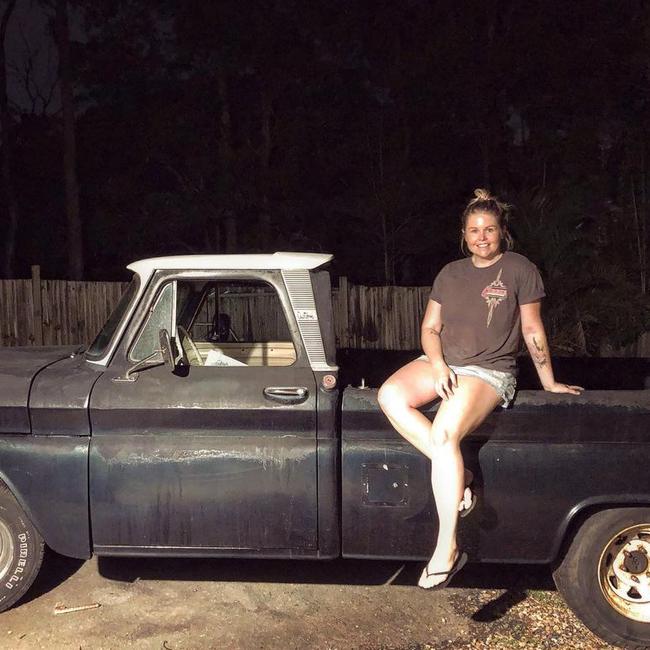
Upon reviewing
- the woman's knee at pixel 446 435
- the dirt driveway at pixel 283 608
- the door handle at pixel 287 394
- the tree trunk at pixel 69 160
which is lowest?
the dirt driveway at pixel 283 608

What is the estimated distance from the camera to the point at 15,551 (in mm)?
3945

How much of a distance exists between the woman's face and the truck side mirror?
5.61 ft

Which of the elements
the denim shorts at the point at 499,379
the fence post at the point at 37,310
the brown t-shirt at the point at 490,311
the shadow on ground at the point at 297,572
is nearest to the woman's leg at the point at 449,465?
the denim shorts at the point at 499,379

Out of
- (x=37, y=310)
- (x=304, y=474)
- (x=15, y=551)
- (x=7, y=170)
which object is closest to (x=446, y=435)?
(x=304, y=474)

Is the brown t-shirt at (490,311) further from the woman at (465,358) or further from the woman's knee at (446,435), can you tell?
the woman's knee at (446,435)

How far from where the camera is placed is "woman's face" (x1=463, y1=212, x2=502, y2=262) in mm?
3848

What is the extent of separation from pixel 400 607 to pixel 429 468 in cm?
107

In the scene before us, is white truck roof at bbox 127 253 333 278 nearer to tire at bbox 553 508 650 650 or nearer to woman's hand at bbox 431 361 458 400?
woman's hand at bbox 431 361 458 400

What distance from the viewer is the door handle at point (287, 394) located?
12.5ft

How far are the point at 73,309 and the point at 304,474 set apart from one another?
10.4 metres

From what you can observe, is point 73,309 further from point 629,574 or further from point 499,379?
point 629,574

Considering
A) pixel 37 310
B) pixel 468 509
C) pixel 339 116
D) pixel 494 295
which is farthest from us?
pixel 339 116

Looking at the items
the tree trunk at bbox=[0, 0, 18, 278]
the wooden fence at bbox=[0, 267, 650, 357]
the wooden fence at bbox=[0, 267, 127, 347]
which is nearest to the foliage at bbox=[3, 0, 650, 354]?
the tree trunk at bbox=[0, 0, 18, 278]

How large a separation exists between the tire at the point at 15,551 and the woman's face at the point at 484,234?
2868 millimetres
